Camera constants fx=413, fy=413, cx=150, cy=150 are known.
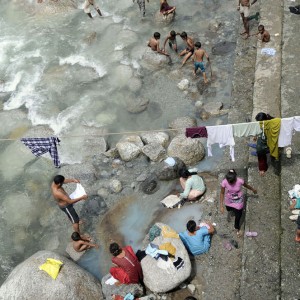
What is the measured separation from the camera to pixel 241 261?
27.1 ft

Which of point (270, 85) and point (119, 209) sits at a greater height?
point (270, 85)

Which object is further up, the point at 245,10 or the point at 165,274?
the point at 245,10

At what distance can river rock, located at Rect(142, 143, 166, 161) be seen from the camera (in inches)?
424

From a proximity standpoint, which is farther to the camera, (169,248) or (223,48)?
(223,48)

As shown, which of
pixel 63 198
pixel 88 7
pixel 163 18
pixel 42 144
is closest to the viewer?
pixel 63 198

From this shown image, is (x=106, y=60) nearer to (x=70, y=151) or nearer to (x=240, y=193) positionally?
(x=70, y=151)

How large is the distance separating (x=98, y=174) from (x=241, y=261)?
446 centimetres

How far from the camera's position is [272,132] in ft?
28.7

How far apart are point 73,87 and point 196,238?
7722 millimetres

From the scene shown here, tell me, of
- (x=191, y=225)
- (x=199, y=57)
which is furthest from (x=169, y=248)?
(x=199, y=57)

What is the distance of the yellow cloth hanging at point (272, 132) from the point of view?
8609 millimetres

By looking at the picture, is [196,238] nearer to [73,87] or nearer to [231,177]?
[231,177]

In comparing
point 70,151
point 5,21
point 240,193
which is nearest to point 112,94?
point 70,151

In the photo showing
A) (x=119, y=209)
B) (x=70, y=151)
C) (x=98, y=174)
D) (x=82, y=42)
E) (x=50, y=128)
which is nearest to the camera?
(x=119, y=209)
